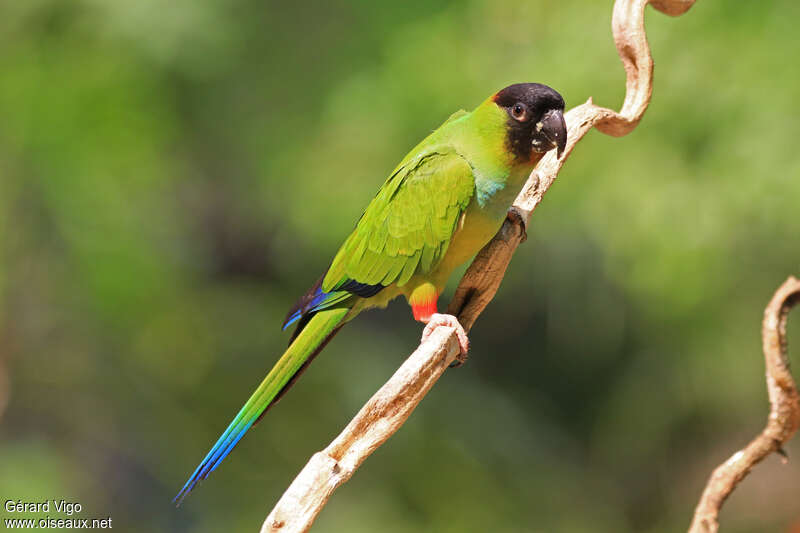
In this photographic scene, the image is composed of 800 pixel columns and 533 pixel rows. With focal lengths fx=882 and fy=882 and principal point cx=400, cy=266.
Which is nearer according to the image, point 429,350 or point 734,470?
point 734,470

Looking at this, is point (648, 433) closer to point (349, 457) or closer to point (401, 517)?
point (401, 517)

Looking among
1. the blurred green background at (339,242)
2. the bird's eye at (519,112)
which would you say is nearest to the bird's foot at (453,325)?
the bird's eye at (519,112)

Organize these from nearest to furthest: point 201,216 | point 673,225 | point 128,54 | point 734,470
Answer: point 734,470 < point 673,225 < point 128,54 < point 201,216

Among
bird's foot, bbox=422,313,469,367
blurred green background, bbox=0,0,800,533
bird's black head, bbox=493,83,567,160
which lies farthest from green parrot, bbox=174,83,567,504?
blurred green background, bbox=0,0,800,533

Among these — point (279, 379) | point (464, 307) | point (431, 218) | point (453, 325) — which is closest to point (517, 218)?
point (431, 218)

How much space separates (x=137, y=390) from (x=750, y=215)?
146 inches

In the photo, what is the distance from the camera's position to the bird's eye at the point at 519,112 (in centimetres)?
203

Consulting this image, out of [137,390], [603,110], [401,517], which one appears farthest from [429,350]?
[137,390]

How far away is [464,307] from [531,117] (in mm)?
475

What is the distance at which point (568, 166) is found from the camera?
181 inches

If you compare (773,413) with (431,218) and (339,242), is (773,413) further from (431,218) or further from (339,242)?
(339,242)

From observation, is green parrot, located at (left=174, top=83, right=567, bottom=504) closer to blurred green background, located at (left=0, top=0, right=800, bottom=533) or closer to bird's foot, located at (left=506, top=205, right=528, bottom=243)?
bird's foot, located at (left=506, top=205, right=528, bottom=243)

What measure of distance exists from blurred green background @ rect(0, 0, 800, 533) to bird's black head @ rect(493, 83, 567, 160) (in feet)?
7.02

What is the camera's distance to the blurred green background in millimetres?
4199
